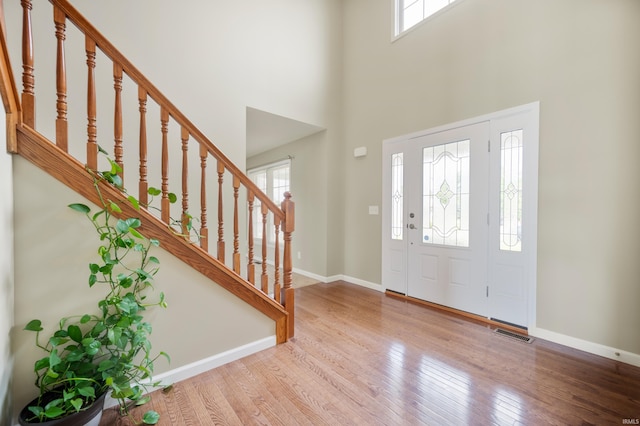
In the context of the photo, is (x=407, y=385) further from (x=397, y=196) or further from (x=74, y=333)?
(x=397, y=196)

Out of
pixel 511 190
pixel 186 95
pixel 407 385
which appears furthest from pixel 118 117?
pixel 511 190

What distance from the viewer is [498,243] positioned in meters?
2.74

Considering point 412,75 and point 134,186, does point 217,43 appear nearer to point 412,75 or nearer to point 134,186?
point 134,186

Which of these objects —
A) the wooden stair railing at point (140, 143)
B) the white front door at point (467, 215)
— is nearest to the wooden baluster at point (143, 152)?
the wooden stair railing at point (140, 143)

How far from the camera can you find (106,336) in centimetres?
149

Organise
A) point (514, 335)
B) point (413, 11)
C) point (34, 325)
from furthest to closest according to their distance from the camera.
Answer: point (413, 11) < point (514, 335) < point (34, 325)

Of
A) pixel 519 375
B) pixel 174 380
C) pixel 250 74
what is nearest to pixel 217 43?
pixel 250 74

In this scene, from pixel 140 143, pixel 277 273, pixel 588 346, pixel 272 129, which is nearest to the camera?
pixel 140 143

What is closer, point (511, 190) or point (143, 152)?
point (143, 152)

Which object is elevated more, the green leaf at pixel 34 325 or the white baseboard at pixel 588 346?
the green leaf at pixel 34 325

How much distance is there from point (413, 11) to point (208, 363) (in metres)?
4.60

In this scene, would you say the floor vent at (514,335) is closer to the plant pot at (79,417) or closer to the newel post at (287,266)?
the newel post at (287,266)

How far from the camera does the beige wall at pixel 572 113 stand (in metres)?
2.08

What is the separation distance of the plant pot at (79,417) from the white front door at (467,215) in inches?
123
